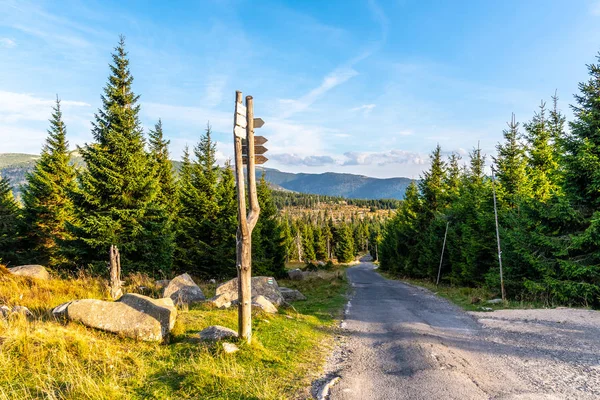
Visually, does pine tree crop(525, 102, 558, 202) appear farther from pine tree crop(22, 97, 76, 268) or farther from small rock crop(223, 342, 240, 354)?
pine tree crop(22, 97, 76, 268)

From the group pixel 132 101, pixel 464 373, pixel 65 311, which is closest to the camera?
pixel 464 373

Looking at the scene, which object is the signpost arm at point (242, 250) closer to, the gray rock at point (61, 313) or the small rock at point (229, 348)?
the small rock at point (229, 348)

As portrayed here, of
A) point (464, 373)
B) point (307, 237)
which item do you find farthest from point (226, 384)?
point (307, 237)

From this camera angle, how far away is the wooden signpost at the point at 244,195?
6.93 metres

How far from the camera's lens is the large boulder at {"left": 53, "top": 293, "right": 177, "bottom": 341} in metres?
6.79

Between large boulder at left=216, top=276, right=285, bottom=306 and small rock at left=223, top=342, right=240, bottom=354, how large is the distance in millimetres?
5913

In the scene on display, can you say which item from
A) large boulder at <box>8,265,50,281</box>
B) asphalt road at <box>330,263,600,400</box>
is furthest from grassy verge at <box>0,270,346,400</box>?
Answer: large boulder at <box>8,265,50,281</box>

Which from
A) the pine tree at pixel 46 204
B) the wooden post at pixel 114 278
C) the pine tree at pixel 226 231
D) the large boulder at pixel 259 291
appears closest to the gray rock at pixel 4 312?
the wooden post at pixel 114 278

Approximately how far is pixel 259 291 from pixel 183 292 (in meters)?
3.09

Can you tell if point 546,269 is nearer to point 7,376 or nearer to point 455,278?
point 455,278

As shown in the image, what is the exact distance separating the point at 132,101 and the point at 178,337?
16348mm

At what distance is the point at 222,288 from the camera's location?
13.4m

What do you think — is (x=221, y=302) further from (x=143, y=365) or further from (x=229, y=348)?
(x=143, y=365)

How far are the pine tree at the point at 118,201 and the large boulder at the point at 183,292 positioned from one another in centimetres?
472
